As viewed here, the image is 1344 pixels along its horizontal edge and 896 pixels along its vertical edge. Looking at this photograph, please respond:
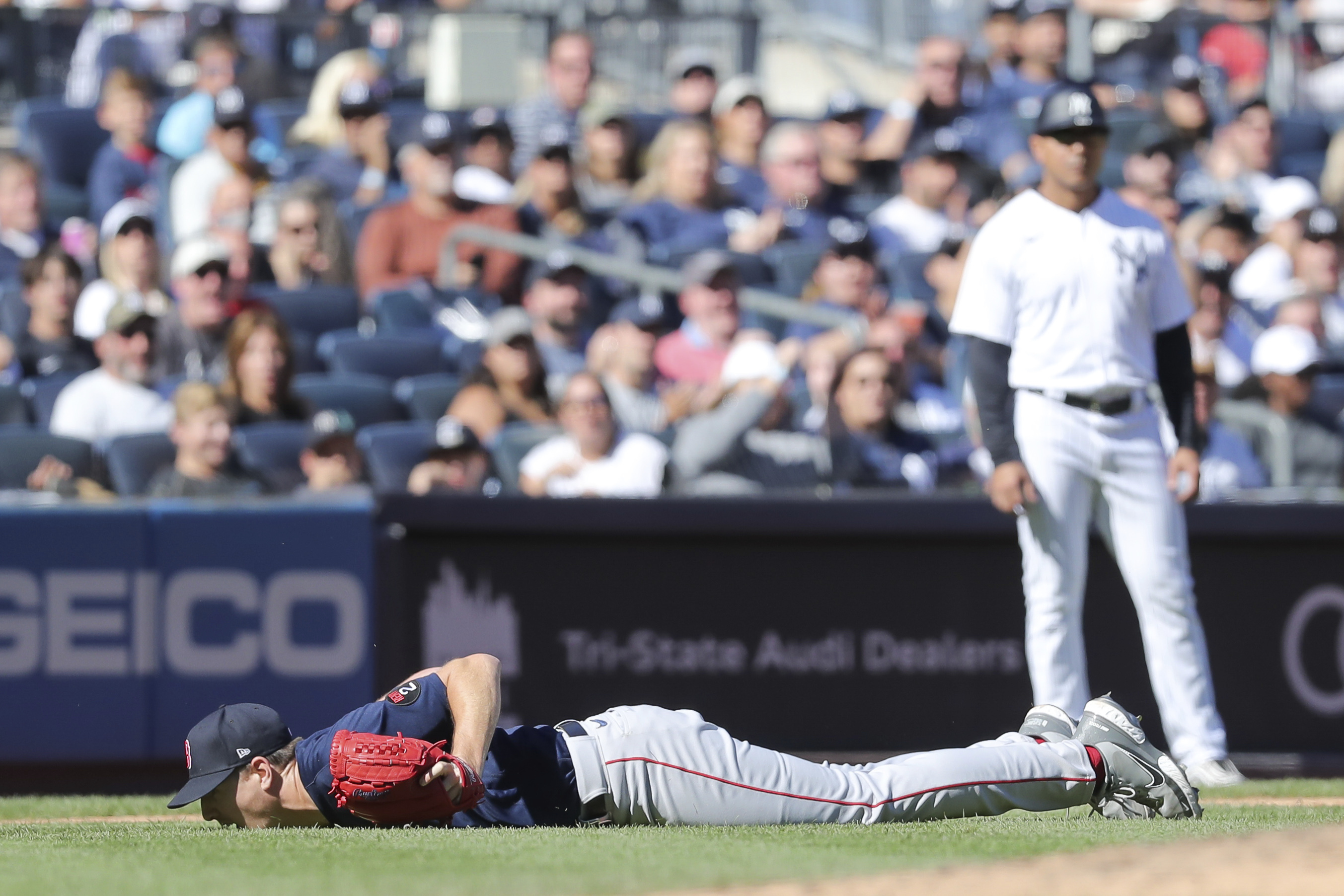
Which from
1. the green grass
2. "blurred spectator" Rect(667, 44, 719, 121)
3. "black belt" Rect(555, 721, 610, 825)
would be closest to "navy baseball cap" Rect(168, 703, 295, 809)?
the green grass

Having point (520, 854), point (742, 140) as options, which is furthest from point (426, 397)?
point (520, 854)

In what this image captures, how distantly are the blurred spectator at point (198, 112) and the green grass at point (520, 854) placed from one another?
223 inches

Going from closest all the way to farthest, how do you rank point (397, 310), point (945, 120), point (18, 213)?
1. point (397, 310)
2. point (18, 213)
3. point (945, 120)

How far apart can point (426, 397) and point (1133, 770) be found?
14.4 ft

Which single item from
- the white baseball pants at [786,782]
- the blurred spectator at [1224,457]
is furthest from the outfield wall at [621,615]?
the white baseball pants at [786,782]

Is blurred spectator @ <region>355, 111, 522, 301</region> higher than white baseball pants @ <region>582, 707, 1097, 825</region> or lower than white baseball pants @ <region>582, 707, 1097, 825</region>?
higher

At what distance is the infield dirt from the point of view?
3.00 m

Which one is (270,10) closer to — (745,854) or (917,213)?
(917,213)

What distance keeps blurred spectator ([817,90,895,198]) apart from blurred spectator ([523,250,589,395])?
7.33 feet

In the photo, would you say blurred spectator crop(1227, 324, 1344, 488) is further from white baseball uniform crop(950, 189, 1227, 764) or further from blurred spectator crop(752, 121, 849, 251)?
white baseball uniform crop(950, 189, 1227, 764)

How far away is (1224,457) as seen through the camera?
8.12 meters

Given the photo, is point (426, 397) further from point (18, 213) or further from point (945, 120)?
point (945, 120)

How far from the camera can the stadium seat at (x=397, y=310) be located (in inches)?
341

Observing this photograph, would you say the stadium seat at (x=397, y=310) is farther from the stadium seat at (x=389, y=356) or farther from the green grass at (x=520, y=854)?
the green grass at (x=520, y=854)
